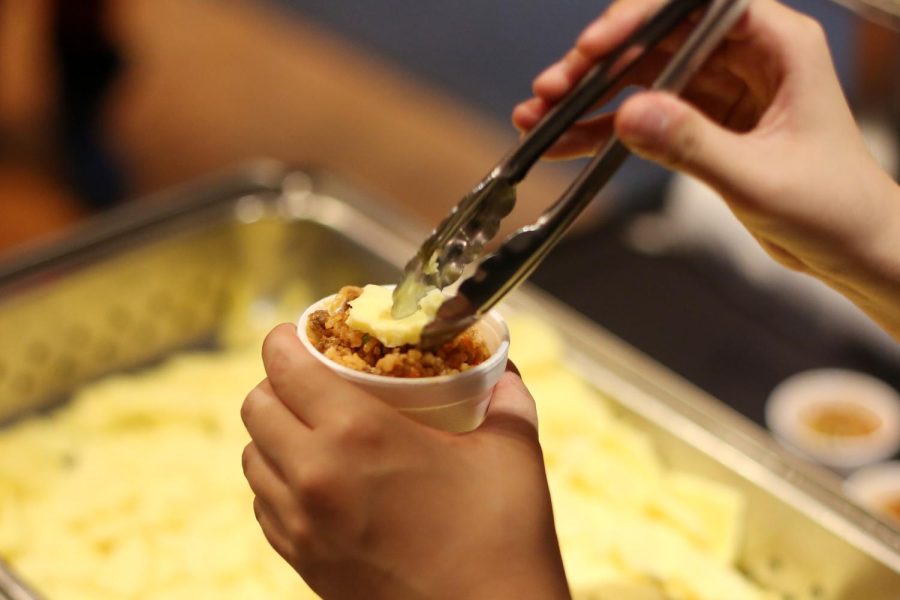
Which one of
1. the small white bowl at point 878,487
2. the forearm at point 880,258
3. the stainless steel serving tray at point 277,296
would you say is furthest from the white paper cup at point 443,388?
the small white bowl at point 878,487

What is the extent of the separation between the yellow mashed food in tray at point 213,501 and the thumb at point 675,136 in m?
0.81

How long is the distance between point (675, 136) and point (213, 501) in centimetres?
116

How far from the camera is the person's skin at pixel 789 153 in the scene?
984 millimetres

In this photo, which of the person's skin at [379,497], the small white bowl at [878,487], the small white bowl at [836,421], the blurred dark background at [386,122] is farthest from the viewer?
the blurred dark background at [386,122]

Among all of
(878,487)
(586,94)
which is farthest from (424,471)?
(878,487)

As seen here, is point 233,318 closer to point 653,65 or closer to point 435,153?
point 653,65

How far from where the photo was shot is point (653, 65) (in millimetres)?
1250

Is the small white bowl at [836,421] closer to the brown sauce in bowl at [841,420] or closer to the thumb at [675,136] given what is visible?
the brown sauce in bowl at [841,420]

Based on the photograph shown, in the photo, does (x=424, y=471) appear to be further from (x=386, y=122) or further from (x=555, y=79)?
(x=386, y=122)

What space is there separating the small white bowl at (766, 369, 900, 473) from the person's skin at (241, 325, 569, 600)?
1.31 m

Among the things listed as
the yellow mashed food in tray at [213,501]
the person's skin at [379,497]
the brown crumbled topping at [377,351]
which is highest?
the brown crumbled topping at [377,351]

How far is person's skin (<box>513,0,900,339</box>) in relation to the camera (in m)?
0.98

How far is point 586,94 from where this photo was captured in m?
1.03

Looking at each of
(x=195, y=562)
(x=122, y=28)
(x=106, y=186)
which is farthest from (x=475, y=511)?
(x=122, y=28)
